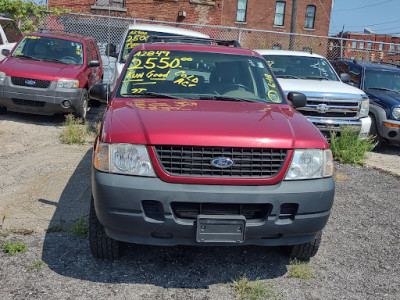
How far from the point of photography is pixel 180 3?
2933 centimetres

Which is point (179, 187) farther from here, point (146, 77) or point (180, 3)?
point (180, 3)

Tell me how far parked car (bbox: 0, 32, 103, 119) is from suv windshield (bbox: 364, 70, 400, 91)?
232 inches

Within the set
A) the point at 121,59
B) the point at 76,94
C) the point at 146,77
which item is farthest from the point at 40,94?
the point at 146,77

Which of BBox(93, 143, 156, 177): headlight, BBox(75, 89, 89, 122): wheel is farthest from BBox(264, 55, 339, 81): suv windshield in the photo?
BBox(93, 143, 156, 177): headlight

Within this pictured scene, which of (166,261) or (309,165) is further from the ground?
(309,165)

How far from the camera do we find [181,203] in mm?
3645

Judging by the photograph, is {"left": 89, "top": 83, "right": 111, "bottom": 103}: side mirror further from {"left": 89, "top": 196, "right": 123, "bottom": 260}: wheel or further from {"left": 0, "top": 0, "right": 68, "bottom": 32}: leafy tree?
{"left": 0, "top": 0, "right": 68, "bottom": 32}: leafy tree

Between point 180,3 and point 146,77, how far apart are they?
1007 inches

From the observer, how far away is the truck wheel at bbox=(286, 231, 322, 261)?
14.1 feet

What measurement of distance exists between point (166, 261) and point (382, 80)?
27.0ft

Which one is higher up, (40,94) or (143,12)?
(143,12)

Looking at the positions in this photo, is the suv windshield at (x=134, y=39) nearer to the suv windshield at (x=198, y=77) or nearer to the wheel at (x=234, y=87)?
the suv windshield at (x=198, y=77)

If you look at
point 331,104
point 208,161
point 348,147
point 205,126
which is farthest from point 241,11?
point 208,161

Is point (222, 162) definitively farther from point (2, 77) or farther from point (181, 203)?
point (2, 77)
